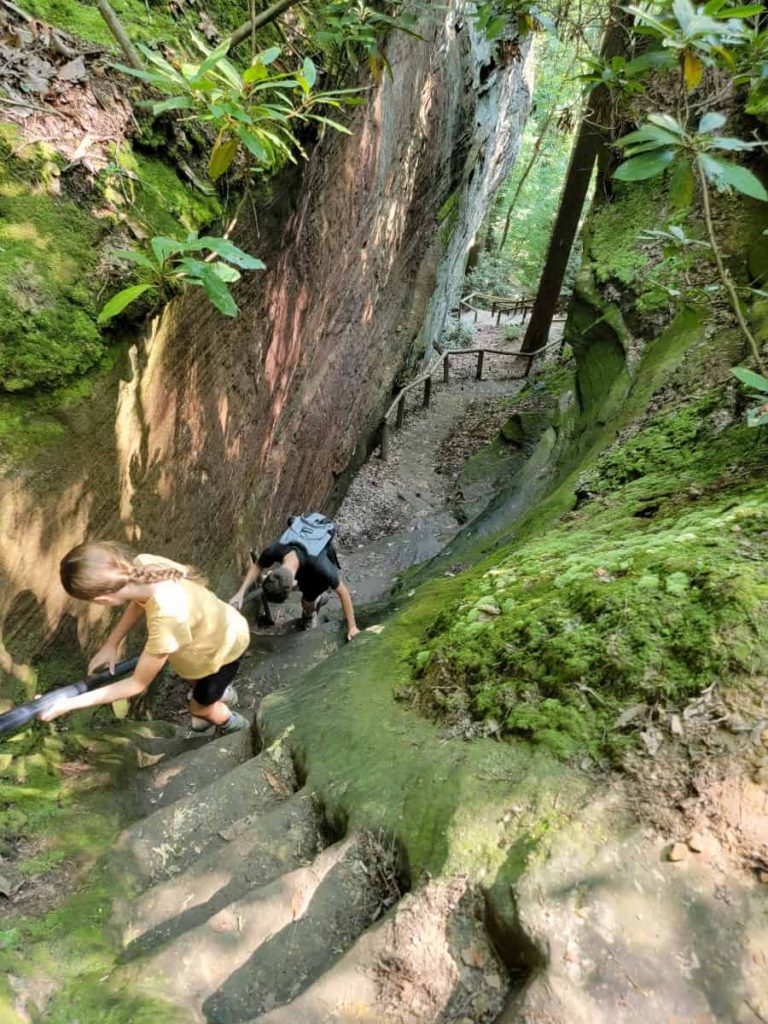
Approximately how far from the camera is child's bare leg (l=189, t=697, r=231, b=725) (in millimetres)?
3896

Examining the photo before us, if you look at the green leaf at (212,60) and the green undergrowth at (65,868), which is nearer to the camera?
the green undergrowth at (65,868)

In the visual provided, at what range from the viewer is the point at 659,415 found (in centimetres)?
487

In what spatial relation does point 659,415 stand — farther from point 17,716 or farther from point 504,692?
point 17,716

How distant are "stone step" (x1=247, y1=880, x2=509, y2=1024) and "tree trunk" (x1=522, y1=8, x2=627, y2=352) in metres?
10.5

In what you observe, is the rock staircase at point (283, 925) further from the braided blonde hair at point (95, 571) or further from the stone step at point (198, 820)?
the braided blonde hair at point (95, 571)

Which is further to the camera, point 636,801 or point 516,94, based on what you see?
point 516,94

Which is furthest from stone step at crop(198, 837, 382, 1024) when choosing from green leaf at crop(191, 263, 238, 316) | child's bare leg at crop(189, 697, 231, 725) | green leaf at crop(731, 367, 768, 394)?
green leaf at crop(731, 367, 768, 394)

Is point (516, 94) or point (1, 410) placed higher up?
point (516, 94)

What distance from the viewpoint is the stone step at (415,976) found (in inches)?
68.6

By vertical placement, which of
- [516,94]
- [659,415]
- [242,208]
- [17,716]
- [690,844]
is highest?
[516,94]

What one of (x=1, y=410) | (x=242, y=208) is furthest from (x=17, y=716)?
(x=242, y=208)

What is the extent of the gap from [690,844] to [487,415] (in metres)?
13.1

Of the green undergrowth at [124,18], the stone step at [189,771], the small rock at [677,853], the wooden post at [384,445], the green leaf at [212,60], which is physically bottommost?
the stone step at [189,771]

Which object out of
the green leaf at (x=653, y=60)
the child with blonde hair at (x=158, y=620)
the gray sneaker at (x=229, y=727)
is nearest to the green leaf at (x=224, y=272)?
the child with blonde hair at (x=158, y=620)
